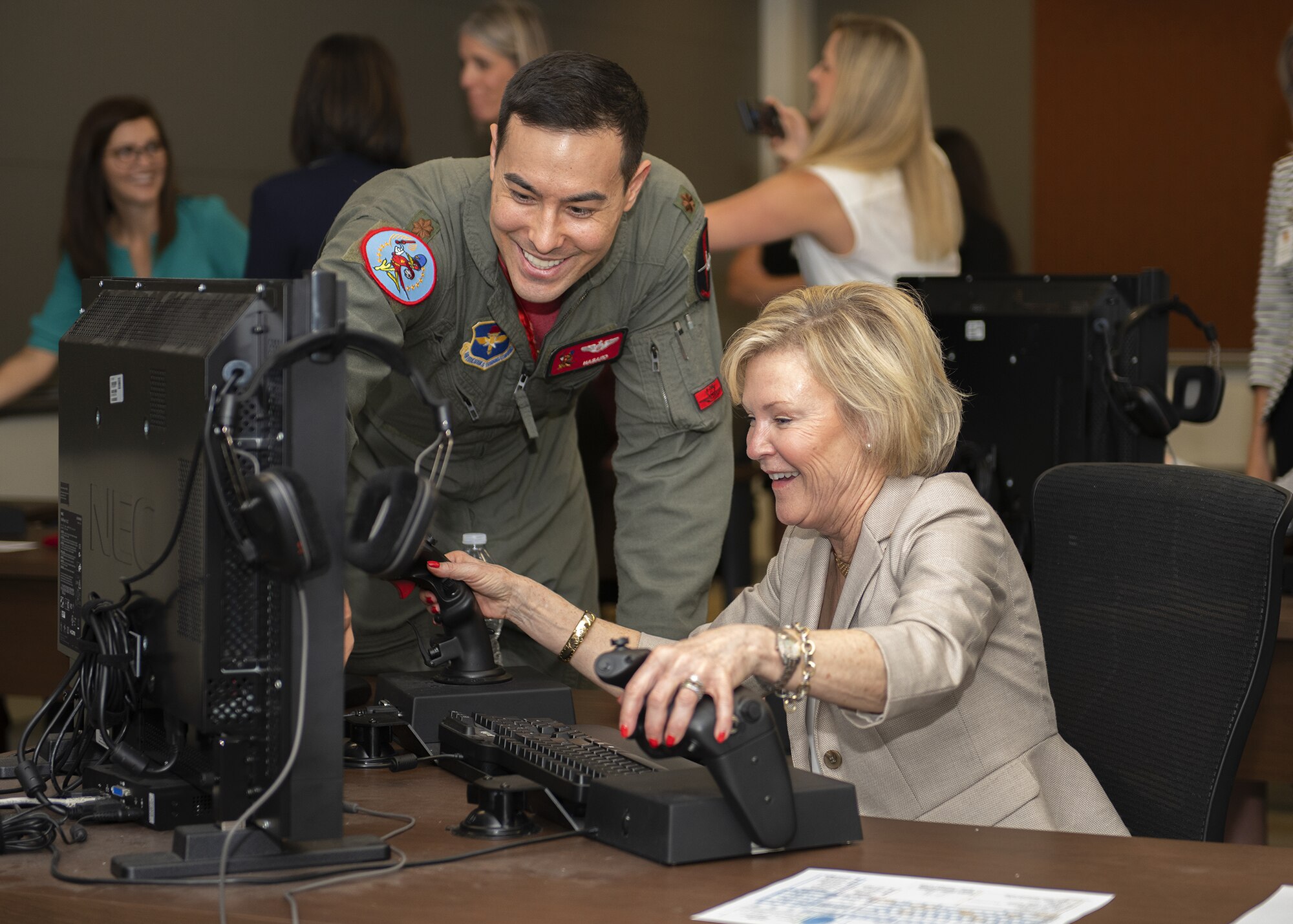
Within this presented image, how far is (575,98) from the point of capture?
5.86 ft

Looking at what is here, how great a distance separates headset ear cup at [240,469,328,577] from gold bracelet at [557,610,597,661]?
0.65 meters

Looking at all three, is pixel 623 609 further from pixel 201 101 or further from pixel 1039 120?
pixel 1039 120

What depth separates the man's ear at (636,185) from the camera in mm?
1938

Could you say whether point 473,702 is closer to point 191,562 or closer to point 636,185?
point 191,562

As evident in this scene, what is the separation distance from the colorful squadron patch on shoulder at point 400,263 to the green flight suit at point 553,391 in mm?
21

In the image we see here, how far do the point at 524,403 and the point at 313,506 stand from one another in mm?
1036

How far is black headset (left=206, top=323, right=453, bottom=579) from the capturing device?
3.72ft

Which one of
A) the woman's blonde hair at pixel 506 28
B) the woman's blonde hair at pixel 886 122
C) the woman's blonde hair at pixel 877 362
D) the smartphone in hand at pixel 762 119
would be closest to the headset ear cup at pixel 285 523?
the woman's blonde hair at pixel 877 362

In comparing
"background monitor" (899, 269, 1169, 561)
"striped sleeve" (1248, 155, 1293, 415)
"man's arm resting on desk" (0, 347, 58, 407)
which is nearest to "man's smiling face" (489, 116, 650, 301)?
"background monitor" (899, 269, 1169, 561)

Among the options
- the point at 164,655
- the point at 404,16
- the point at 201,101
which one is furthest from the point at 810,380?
the point at 404,16

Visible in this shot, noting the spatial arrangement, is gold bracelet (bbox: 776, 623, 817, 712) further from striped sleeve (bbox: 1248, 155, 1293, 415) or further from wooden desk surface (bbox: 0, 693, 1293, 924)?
striped sleeve (bbox: 1248, 155, 1293, 415)

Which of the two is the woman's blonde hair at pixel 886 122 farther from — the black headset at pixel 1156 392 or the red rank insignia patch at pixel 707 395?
the red rank insignia patch at pixel 707 395

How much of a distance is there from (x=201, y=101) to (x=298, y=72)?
0.43 m

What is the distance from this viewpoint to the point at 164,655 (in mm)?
1318
